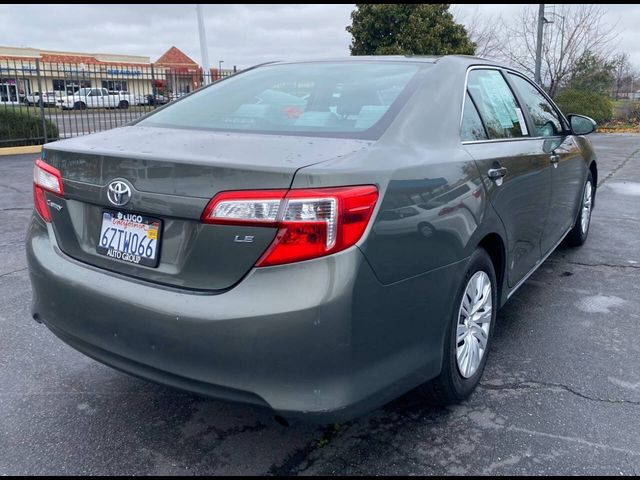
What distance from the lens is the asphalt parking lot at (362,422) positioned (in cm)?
234

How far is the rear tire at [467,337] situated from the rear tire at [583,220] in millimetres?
2662

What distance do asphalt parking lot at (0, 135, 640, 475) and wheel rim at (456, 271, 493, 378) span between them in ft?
0.67

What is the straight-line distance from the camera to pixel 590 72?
2281 centimetres

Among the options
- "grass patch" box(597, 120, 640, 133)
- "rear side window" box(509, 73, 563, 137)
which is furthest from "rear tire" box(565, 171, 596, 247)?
"grass patch" box(597, 120, 640, 133)

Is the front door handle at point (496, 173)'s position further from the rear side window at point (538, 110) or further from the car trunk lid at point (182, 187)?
the rear side window at point (538, 110)

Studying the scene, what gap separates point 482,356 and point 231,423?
49.5 inches

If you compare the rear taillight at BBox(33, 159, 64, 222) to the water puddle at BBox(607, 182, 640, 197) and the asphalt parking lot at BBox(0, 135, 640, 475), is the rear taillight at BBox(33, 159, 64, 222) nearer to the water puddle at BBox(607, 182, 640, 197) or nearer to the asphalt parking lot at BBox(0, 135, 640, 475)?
the asphalt parking lot at BBox(0, 135, 640, 475)

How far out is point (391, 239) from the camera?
206 centimetres

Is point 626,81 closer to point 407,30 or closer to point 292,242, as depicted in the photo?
point 407,30

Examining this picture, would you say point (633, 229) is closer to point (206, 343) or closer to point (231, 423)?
point (231, 423)

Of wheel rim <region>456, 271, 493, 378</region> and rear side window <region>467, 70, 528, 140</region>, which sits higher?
rear side window <region>467, 70, 528, 140</region>

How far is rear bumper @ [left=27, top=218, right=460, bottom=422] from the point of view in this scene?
6.29ft

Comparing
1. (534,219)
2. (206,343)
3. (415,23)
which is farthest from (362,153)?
(415,23)

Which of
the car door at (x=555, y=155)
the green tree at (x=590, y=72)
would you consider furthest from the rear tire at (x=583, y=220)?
the green tree at (x=590, y=72)
